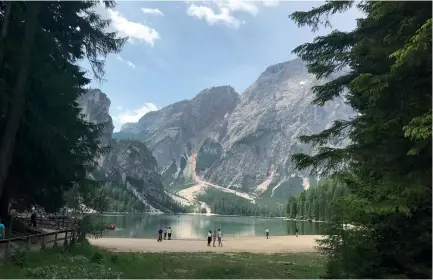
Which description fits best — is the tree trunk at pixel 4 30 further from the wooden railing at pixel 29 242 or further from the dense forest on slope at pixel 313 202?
the dense forest on slope at pixel 313 202

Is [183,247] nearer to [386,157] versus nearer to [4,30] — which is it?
[4,30]

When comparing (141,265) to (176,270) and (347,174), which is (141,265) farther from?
(347,174)

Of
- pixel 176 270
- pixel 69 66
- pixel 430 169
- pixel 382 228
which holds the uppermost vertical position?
pixel 69 66

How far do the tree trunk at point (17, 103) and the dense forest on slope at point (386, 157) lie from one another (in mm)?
11100

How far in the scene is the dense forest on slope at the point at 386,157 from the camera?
7.41 metres

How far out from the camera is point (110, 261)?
630 inches

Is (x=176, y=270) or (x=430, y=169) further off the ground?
(x=430, y=169)

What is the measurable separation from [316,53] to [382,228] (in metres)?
6.42

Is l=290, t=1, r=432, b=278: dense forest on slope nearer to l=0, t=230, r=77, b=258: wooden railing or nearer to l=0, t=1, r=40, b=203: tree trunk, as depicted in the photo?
l=0, t=230, r=77, b=258: wooden railing

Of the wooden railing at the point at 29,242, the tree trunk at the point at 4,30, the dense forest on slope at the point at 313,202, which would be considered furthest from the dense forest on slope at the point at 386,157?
the dense forest on slope at the point at 313,202

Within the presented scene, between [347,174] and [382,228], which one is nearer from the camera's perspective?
[382,228]

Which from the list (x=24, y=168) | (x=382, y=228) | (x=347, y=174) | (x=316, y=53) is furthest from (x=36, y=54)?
(x=382, y=228)

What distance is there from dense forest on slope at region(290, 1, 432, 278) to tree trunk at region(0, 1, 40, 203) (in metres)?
11.1

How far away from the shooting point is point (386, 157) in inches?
325
